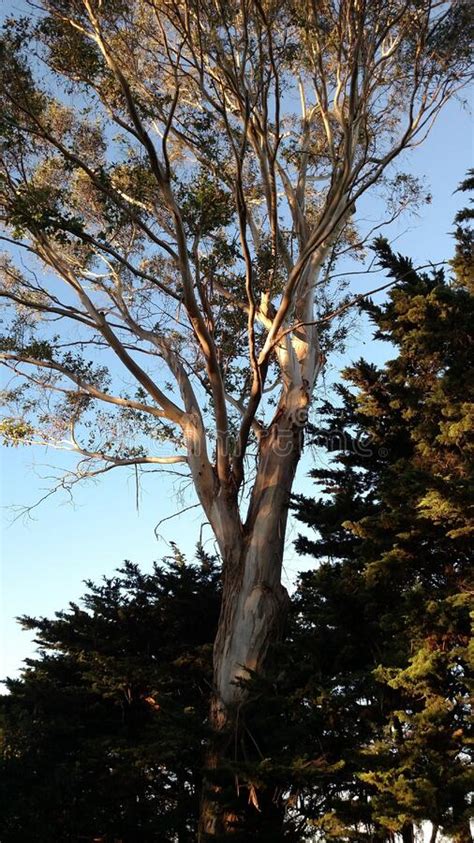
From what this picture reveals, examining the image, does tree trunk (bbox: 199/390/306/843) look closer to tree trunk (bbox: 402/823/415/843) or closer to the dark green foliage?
the dark green foliage

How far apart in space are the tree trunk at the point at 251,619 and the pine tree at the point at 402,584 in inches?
17.5

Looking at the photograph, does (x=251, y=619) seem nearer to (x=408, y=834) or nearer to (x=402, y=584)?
(x=402, y=584)

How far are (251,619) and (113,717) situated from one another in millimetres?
3183

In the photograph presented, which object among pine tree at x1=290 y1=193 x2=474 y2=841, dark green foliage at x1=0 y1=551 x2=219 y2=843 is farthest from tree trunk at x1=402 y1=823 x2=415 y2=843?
dark green foliage at x1=0 y1=551 x2=219 y2=843

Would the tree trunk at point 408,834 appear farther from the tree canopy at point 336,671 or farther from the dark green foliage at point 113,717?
the dark green foliage at point 113,717

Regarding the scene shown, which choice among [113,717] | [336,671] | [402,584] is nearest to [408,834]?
→ [336,671]

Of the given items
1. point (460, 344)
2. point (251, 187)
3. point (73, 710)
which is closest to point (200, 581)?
point (73, 710)

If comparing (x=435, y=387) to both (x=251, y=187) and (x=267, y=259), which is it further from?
(x=251, y=187)

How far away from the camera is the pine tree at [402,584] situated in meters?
5.32

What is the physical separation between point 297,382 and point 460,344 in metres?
2.06

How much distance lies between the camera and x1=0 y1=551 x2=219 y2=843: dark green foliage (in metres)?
7.46

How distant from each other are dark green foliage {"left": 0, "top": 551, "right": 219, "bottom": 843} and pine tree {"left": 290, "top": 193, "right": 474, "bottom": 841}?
161 cm

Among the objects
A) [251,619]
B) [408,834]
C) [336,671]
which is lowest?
[408,834]

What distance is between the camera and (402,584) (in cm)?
648
